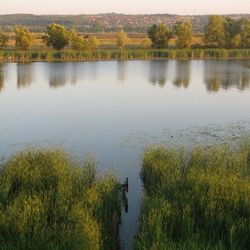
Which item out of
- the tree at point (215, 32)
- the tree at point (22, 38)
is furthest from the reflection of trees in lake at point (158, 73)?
the tree at point (215, 32)

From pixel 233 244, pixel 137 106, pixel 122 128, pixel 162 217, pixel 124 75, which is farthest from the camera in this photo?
pixel 124 75

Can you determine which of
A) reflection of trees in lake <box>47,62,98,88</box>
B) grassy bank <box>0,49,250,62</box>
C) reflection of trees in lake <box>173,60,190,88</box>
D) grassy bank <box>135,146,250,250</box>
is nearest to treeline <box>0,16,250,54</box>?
grassy bank <box>0,49,250,62</box>

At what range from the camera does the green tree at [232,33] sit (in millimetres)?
80012

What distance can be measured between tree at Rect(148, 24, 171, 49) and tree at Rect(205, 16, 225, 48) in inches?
325

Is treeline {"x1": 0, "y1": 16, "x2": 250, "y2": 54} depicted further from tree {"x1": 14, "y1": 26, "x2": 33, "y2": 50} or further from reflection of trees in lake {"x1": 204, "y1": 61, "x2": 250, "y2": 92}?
reflection of trees in lake {"x1": 204, "y1": 61, "x2": 250, "y2": 92}

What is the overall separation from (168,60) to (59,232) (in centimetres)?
6189

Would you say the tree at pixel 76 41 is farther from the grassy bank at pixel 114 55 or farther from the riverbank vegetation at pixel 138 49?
the grassy bank at pixel 114 55

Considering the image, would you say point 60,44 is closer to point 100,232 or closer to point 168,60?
point 168,60

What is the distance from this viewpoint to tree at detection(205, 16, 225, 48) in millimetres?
82938

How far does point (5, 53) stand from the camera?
66562 millimetres

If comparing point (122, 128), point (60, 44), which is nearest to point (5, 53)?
point (60, 44)

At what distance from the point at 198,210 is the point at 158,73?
42316 mm

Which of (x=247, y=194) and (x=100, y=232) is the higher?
(x=247, y=194)

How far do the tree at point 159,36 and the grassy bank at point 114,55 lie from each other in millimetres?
8998
